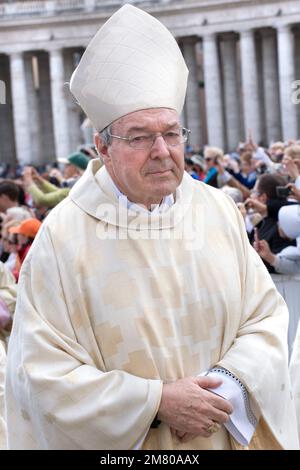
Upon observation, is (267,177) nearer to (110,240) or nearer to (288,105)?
(110,240)

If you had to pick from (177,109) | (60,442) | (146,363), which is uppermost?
(177,109)

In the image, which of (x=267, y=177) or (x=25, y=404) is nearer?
(x=25, y=404)

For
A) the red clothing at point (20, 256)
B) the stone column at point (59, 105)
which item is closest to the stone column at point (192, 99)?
the stone column at point (59, 105)

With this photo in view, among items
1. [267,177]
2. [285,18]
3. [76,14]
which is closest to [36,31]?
[76,14]

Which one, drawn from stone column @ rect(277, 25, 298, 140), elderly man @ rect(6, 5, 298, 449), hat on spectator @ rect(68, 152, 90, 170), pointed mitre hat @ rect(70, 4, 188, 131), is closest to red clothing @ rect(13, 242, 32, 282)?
hat on spectator @ rect(68, 152, 90, 170)

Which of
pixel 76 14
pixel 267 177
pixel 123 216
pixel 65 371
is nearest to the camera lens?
pixel 65 371

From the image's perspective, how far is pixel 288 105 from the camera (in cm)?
5559

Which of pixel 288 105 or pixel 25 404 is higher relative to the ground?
pixel 288 105

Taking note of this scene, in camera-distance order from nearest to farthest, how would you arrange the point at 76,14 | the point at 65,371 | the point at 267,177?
the point at 65,371 → the point at 267,177 → the point at 76,14

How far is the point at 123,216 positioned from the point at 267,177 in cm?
693

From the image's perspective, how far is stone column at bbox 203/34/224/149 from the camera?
58.1 metres

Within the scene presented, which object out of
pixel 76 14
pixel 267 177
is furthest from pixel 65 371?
pixel 76 14

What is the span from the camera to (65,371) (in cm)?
497

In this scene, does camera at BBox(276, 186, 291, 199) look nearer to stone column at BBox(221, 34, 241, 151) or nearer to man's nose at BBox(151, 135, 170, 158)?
man's nose at BBox(151, 135, 170, 158)
